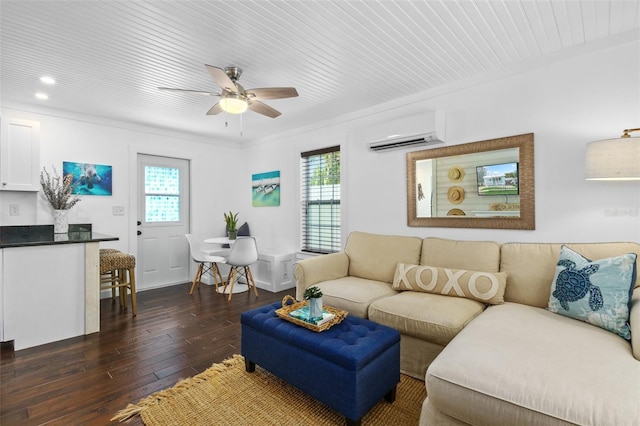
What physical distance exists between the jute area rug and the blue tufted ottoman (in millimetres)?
127

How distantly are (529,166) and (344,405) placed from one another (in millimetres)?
2391

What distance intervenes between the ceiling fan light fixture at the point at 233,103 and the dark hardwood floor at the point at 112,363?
206 centimetres

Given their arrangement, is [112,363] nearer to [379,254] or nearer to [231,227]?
[379,254]

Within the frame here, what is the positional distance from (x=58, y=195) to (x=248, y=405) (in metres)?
3.56

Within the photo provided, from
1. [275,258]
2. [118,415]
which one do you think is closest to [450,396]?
[118,415]

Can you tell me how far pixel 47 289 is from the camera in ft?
9.03

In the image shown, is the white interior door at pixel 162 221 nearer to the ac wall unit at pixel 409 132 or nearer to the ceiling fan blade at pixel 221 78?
the ceiling fan blade at pixel 221 78

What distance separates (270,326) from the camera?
2043 millimetres

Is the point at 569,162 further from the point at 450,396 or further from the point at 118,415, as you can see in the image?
the point at 118,415

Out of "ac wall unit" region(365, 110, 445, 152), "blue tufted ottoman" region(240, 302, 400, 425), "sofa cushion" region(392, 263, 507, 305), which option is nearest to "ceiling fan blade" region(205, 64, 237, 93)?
"ac wall unit" region(365, 110, 445, 152)

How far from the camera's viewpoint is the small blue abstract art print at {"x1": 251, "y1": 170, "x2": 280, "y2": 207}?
198 inches

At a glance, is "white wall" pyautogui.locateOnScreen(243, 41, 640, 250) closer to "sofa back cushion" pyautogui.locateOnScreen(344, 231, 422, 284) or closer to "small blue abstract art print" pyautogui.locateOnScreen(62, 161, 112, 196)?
"sofa back cushion" pyautogui.locateOnScreen(344, 231, 422, 284)

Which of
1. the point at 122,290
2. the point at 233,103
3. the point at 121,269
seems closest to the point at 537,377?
the point at 233,103

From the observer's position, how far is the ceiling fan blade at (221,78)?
216 centimetres
